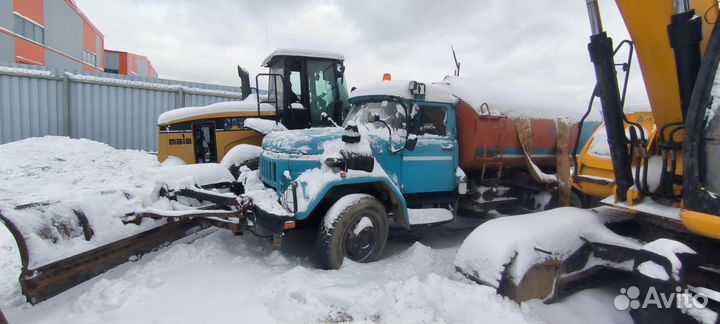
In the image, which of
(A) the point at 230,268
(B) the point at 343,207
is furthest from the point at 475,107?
(A) the point at 230,268

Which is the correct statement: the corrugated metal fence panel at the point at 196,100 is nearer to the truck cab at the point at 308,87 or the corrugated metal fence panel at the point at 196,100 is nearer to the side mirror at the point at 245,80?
the side mirror at the point at 245,80

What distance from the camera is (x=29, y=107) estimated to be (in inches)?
435

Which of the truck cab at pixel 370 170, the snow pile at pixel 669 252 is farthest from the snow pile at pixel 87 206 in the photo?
the snow pile at pixel 669 252

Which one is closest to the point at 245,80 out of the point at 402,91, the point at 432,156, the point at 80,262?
the point at 402,91

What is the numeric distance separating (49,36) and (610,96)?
2462cm

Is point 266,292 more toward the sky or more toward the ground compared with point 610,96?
more toward the ground

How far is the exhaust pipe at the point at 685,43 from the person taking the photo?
2.93m

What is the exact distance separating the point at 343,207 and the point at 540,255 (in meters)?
1.97

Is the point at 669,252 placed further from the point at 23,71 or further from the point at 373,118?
the point at 23,71

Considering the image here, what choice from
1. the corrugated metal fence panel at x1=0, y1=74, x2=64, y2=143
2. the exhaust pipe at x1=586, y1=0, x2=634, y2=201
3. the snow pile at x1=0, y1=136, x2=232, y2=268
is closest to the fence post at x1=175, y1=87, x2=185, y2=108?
the corrugated metal fence panel at x1=0, y1=74, x2=64, y2=143

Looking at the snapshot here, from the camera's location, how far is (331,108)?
7645mm

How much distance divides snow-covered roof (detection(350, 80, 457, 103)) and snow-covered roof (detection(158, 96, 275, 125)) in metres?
2.76

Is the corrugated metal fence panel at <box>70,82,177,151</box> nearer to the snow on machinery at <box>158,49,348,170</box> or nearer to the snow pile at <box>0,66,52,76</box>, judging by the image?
the snow pile at <box>0,66,52,76</box>

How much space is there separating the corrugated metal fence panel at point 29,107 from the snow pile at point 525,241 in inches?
501
